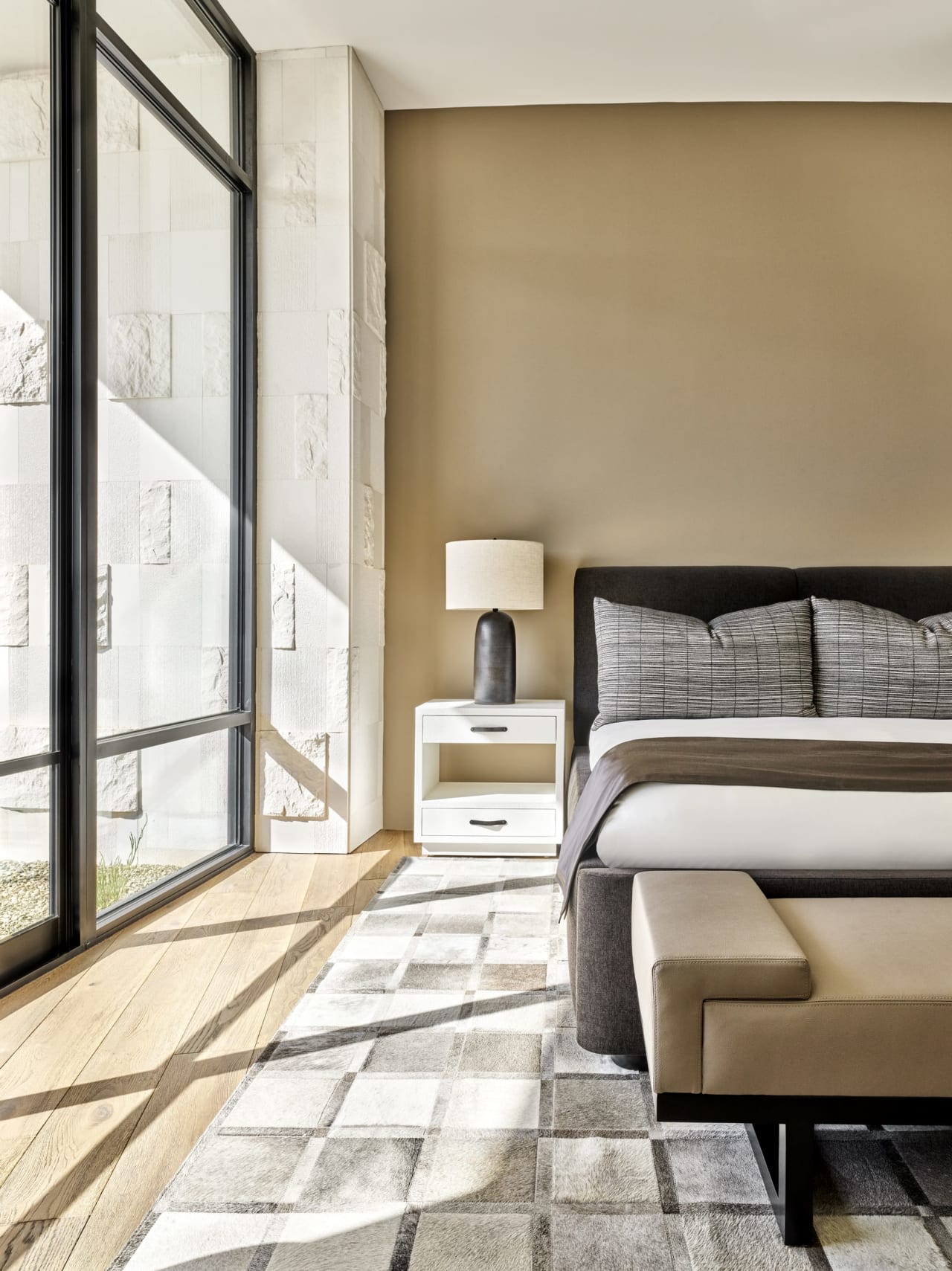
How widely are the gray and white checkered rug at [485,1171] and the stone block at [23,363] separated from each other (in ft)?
5.31

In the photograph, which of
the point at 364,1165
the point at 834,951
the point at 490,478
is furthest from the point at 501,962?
the point at 490,478

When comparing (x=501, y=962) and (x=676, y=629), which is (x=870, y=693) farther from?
(x=501, y=962)

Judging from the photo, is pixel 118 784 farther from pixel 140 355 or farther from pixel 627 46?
pixel 627 46

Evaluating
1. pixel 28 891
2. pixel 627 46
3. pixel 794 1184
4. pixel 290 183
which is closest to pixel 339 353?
pixel 290 183

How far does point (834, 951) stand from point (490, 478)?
2717 millimetres

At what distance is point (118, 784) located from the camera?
271 cm

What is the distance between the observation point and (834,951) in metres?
1.47

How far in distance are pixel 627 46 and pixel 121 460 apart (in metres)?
2.31

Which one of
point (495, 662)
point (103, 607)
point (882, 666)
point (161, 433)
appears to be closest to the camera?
point (103, 607)

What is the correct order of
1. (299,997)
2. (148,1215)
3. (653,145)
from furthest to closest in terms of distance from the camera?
(653,145) → (299,997) → (148,1215)

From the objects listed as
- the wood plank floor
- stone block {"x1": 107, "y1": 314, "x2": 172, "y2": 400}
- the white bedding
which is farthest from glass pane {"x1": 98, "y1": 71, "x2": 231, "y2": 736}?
the white bedding

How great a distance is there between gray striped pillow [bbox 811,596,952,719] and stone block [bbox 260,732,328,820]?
71.7 inches

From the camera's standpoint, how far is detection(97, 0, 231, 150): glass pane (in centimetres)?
278

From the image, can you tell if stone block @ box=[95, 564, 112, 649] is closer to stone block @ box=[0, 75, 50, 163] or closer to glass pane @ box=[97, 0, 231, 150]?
stone block @ box=[0, 75, 50, 163]
